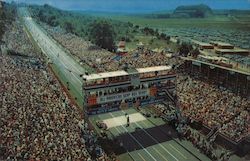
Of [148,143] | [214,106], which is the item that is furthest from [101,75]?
[214,106]

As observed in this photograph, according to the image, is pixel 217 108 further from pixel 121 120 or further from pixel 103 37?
pixel 103 37

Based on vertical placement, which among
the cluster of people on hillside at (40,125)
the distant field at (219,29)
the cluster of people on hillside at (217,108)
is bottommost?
the distant field at (219,29)

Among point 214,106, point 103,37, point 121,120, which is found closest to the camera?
point 214,106

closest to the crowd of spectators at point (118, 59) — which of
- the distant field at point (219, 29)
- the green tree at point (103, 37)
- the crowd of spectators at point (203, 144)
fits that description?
the green tree at point (103, 37)

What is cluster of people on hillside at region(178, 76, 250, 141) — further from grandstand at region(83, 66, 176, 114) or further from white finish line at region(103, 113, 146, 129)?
white finish line at region(103, 113, 146, 129)

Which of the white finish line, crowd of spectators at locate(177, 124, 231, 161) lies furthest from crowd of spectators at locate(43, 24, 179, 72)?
crowd of spectators at locate(177, 124, 231, 161)

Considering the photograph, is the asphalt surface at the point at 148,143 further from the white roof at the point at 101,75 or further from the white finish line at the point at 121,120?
the white roof at the point at 101,75

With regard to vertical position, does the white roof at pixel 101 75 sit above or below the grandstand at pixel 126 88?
above
